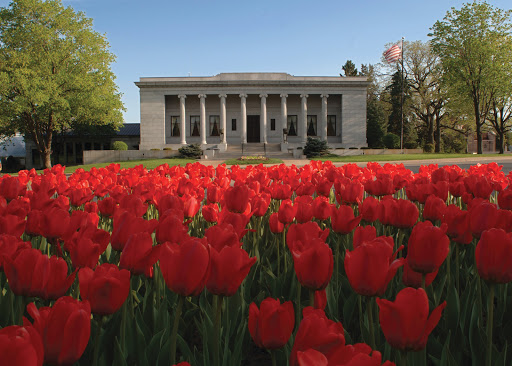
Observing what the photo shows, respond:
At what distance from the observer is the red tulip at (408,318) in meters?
1.00

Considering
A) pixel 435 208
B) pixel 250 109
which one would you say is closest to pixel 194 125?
pixel 250 109

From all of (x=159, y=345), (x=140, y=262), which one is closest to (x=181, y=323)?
(x=159, y=345)

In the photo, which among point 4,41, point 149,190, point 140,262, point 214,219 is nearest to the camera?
point 140,262

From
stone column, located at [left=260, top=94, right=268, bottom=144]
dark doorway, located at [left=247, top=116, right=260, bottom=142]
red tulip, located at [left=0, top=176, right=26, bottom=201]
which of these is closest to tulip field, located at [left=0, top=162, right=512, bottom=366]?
red tulip, located at [left=0, top=176, right=26, bottom=201]

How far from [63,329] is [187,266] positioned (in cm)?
37

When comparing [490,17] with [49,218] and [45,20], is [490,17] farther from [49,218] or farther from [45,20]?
[49,218]

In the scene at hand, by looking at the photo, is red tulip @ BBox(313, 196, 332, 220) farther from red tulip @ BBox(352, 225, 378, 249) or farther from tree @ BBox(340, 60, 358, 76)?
tree @ BBox(340, 60, 358, 76)

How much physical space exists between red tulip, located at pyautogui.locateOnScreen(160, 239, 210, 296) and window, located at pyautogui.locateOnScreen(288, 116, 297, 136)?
49443mm

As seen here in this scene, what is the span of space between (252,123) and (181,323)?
49652mm

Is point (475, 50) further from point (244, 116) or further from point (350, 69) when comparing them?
point (350, 69)

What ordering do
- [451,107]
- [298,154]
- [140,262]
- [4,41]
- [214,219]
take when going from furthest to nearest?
1. [451,107]
2. [298,154]
3. [4,41]
4. [214,219]
5. [140,262]

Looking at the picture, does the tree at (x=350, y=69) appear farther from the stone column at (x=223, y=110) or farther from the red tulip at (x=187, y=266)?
the red tulip at (x=187, y=266)

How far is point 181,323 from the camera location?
1.94 metres

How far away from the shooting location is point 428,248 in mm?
1445
